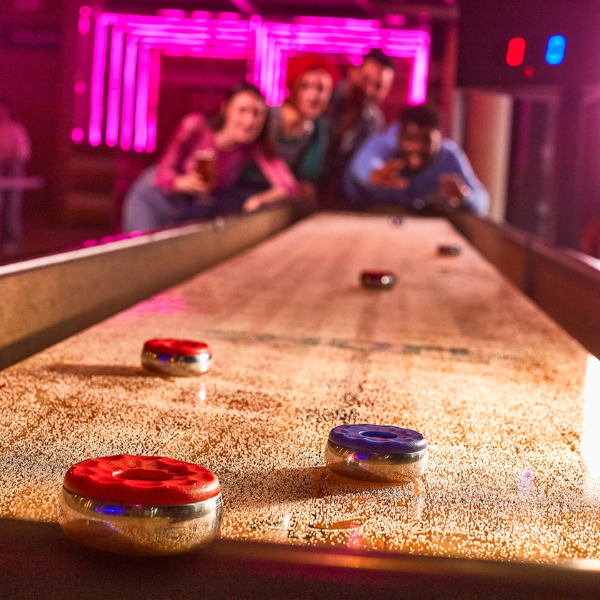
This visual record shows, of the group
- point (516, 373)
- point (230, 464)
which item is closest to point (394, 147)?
point (516, 373)

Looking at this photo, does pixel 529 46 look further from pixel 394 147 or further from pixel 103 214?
pixel 103 214

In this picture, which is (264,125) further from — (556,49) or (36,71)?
(36,71)

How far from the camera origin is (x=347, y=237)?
365cm

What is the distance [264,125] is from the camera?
723 centimetres

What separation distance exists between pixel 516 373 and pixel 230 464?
24.1 inches

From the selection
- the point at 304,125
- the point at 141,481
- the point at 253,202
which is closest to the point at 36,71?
the point at 304,125

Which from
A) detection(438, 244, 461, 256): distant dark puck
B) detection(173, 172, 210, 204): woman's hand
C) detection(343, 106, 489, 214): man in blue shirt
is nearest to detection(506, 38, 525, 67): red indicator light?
detection(438, 244, 461, 256): distant dark puck

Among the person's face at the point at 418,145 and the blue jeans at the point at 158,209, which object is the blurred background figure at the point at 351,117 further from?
the blue jeans at the point at 158,209

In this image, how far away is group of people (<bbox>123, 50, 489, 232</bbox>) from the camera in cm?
670

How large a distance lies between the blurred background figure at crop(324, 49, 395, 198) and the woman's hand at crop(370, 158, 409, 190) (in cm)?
48

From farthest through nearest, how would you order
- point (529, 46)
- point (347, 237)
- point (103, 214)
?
point (103, 214)
point (529, 46)
point (347, 237)

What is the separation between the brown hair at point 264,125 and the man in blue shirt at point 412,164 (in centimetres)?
86

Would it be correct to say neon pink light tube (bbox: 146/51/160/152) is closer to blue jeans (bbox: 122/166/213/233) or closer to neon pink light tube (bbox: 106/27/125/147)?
neon pink light tube (bbox: 106/27/125/147)

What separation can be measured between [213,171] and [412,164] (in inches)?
91.7
